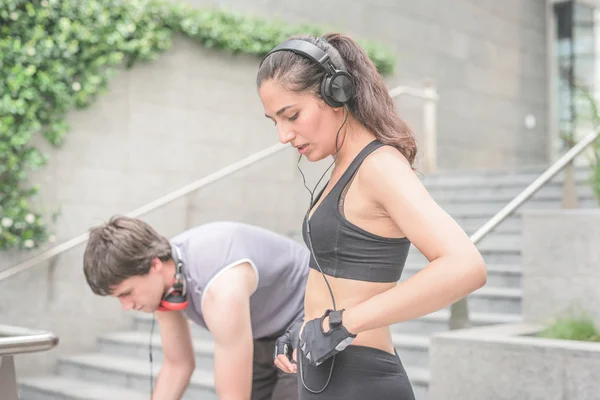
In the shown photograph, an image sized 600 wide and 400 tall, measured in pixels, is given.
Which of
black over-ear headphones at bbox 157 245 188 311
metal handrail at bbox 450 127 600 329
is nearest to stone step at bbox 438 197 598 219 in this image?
metal handrail at bbox 450 127 600 329

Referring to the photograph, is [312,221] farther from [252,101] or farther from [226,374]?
[252,101]

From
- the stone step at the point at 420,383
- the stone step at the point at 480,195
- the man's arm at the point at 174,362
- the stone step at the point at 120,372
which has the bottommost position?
the stone step at the point at 120,372

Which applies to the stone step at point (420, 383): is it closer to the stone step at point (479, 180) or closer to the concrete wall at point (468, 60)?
the stone step at point (479, 180)

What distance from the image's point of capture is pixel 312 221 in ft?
5.09

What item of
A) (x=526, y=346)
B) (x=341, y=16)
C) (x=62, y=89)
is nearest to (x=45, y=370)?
(x=62, y=89)

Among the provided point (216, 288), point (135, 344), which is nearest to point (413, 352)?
point (135, 344)

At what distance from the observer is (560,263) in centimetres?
408

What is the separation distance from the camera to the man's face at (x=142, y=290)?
235cm

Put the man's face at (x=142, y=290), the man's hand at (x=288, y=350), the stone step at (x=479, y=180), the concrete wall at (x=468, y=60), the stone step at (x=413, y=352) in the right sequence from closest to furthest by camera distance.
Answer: the man's hand at (x=288, y=350) < the man's face at (x=142, y=290) < the stone step at (x=413, y=352) < the stone step at (x=479, y=180) < the concrete wall at (x=468, y=60)

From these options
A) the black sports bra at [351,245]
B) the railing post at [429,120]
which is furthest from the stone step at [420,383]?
the railing post at [429,120]

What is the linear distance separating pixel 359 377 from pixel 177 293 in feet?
3.30

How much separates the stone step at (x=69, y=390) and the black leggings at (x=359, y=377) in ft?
12.2

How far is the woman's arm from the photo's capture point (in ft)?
4.43

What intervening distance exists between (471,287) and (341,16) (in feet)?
24.9
